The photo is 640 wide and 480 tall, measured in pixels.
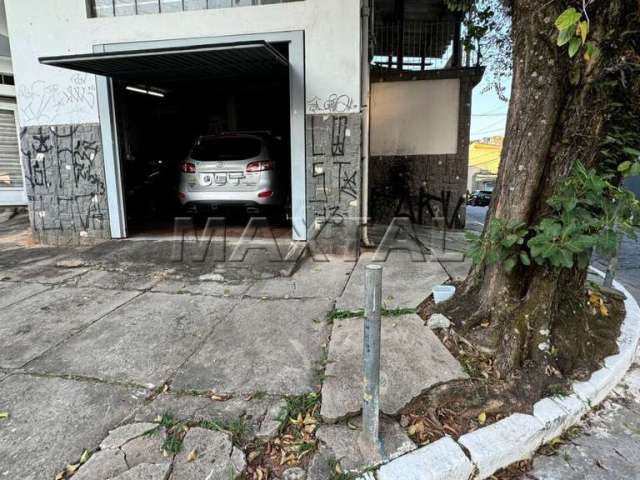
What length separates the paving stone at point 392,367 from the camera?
2688mm

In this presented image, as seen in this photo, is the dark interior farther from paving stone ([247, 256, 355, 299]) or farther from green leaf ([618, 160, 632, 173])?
green leaf ([618, 160, 632, 173])

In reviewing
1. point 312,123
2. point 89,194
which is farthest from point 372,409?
point 89,194

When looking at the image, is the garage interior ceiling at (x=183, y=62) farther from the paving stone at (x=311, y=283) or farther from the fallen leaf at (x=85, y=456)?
the fallen leaf at (x=85, y=456)

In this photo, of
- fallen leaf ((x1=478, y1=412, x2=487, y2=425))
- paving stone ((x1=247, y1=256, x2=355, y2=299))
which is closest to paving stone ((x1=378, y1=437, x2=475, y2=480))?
fallen leaf ((x1=478, y1=412, x2=487, y2=425))

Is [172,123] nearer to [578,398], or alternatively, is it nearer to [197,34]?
[197,34]

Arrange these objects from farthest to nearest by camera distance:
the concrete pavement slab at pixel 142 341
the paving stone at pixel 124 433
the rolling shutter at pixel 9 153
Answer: the rolling shutter at pixel 9 153, the concrete pavement slab at pixel 142 341, the paving stone at pixel 124 433

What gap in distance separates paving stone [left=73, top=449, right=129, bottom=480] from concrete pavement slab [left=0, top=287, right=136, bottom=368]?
1.52 m

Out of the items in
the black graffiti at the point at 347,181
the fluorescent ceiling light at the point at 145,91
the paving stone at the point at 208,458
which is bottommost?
the paving stone at the point at 208,458

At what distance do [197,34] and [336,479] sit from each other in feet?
20.3

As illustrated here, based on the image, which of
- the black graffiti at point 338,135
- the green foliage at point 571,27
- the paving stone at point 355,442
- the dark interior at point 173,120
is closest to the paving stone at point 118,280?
the dark interior at point 173,120

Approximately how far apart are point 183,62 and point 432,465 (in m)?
5.92

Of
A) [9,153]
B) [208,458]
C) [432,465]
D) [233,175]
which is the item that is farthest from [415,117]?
[9,153]

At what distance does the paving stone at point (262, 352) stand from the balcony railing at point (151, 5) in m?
4.63

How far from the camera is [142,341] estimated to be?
358cm
